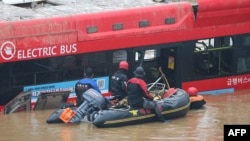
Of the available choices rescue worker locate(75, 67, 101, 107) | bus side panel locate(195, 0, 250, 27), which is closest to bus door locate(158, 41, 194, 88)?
bus side panel locate(195, 0, 250, 27)

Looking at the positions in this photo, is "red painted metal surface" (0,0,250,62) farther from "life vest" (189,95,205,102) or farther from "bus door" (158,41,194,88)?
"life vest" (189,95,205,102)

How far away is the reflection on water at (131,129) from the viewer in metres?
19.1

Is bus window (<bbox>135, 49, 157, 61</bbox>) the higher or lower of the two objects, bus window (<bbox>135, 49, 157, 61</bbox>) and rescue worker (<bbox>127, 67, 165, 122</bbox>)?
the higher

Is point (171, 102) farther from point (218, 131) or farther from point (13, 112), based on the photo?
point (13, 112)

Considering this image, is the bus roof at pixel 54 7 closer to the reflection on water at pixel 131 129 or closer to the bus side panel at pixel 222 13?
the bus side panel at pixel 222 13

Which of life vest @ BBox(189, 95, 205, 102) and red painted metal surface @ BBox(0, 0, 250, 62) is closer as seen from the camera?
→ red painted metal surface @ BBox(0, 0, 250, 62)

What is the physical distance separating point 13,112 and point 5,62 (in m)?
1.22

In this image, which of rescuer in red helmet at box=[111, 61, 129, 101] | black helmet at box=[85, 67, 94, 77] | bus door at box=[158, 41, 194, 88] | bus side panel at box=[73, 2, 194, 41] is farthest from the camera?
bus door at box=[158, 41, 194, 88]

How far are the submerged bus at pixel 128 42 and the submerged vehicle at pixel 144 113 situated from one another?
2098mm

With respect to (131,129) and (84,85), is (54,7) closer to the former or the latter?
(84,85)

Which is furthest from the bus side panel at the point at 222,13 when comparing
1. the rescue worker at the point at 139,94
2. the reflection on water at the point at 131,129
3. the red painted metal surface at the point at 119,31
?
the rescue worker at the point at 139,94

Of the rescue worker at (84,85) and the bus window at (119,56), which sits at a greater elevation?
the bus window at (119,56)

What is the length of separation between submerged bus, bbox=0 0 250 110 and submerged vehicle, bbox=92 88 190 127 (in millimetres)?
2098

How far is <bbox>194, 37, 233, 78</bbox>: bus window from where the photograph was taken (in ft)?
78.0
